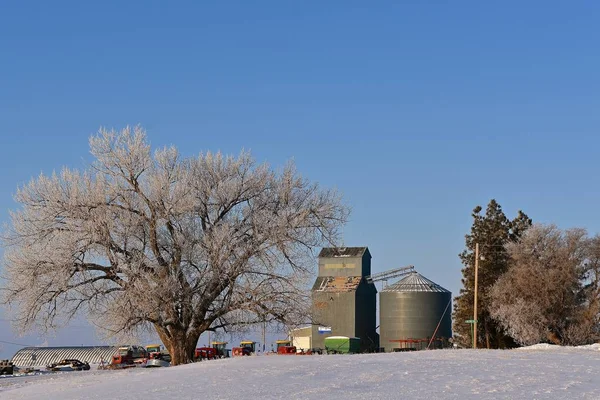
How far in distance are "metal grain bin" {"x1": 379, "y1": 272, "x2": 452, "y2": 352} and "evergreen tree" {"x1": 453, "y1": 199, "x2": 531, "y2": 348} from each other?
18.1ft

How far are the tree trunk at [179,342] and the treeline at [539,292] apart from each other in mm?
30949

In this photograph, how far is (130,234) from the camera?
122 ft

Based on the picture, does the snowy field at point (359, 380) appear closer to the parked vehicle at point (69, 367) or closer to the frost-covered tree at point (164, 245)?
the frost-covered tree at point (164, 245)

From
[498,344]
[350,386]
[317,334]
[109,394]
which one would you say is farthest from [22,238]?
[317,334]

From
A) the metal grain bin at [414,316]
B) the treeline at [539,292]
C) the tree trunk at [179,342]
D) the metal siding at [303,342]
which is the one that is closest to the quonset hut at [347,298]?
the metal siding at [303,342]

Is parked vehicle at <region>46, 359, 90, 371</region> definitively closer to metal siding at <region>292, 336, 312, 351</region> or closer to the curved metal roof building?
metal siding at <region>292, 336, 312, 351</region>

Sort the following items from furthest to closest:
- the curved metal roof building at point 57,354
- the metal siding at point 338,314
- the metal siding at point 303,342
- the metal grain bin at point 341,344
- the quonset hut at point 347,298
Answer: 1. the curved metal roof building at point 57,354
2. the metal siding at point 303,342
3. the quonset hut at point 347,298
4. the metal siding at point 338,314
5. the metal grain bin at point 341,344

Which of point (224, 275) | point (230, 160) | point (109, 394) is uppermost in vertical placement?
point (230, 160)

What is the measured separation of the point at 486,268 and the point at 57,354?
6619 cm

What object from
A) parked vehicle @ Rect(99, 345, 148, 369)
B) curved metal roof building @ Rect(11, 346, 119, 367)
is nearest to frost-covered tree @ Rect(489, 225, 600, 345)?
parked vehicle @ Rect(99, 345, 148, 369)

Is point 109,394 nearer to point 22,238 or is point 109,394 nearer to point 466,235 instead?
point 22,238

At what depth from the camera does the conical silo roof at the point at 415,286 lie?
81500 millimetres

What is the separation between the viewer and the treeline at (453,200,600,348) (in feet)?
202

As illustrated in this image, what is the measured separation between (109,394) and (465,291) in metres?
54.2
